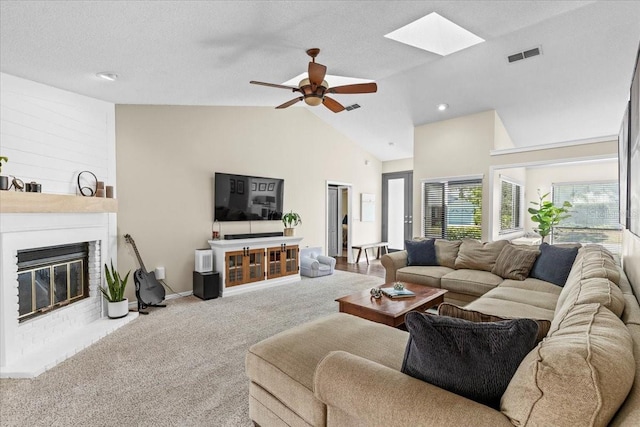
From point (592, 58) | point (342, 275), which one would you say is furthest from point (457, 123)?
point (342, 275)

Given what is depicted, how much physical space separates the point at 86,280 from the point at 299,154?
4.04 metres

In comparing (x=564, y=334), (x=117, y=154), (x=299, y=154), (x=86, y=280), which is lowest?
(x=86, y=280)

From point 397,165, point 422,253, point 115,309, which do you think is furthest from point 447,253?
point 115,309

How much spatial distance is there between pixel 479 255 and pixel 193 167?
4263mm

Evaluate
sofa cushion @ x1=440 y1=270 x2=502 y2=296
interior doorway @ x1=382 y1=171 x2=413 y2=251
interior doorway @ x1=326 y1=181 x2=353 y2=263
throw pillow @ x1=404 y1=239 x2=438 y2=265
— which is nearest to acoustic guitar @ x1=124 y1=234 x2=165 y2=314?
throw pillow @ x1=404 y1=239 x2=438 y2=265

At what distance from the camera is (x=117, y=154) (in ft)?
13.4

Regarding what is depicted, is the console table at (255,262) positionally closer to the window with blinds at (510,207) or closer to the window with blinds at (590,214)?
the window with blinds at (510,207)

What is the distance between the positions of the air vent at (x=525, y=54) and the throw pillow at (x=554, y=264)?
2.23 metres

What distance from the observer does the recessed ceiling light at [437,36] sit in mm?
3363

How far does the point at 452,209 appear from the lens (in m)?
5.75

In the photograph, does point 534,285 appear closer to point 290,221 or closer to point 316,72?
point 316,72

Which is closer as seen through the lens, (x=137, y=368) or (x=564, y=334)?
(x=564, y=334)

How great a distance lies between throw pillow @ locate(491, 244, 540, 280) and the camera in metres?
3.72

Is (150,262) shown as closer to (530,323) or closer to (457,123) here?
(530,323)
